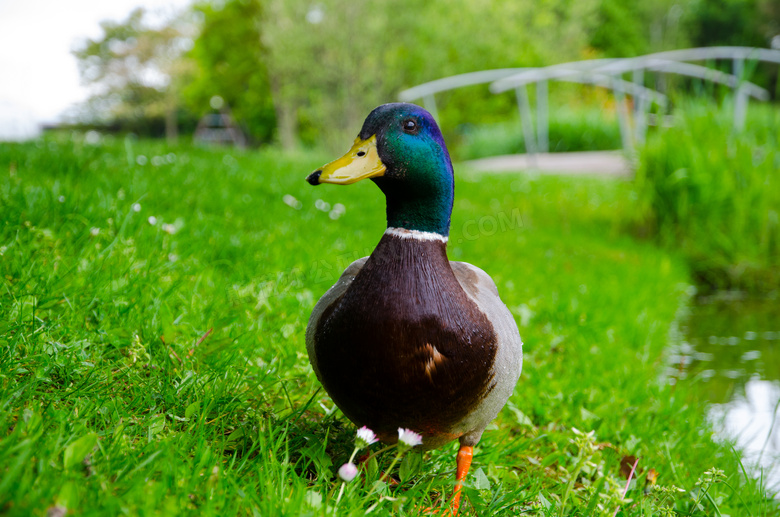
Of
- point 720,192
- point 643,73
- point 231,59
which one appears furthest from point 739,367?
point 231,59

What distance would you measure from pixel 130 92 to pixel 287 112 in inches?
568

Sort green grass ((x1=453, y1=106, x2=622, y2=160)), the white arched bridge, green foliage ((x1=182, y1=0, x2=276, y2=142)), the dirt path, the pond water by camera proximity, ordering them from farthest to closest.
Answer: green foliage ((x1=182, y1=0, x2=276, y2=142))
green grass ((x1=453, y1=106, x2=622, y2=160))
the dirt path
the white arched bridge
the pond water

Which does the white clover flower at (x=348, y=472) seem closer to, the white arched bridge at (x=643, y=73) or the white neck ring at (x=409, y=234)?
the white neck ring at (x=409, y=234)

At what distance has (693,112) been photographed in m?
6.24

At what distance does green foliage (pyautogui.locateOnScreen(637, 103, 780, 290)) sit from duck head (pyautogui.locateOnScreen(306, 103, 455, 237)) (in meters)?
5.07

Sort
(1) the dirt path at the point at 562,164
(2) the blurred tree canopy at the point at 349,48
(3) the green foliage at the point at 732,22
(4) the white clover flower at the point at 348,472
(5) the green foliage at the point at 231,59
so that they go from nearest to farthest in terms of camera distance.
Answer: (4) the white clover flower at the point at 348,472 → (1) the dirt path at the point at 562,164 → (2) the blurred tree canopy at the point at 349,48 → (5) the green foliage at the point at 231,59 → (3) the green foliage at the point at 732,22

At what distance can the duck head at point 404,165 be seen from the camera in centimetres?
147

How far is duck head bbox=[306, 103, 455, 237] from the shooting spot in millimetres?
1466

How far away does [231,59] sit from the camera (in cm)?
2570

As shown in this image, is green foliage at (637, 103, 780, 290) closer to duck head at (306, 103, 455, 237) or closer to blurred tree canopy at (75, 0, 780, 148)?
duck head at (306, 103, 455, 237)

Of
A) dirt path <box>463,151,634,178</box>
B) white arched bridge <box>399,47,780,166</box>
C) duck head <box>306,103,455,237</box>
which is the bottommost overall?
dirt path <box>463,151,634,178</box>

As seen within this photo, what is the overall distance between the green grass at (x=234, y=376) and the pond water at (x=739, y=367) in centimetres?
24

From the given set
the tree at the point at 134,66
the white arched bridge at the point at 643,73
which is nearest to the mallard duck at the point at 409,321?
the white arched bridge at the point at 643,73

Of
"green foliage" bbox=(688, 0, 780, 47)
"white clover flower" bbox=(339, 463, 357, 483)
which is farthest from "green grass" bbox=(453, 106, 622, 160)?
"green foliage" bbox=(688, 0, 780, 47)
